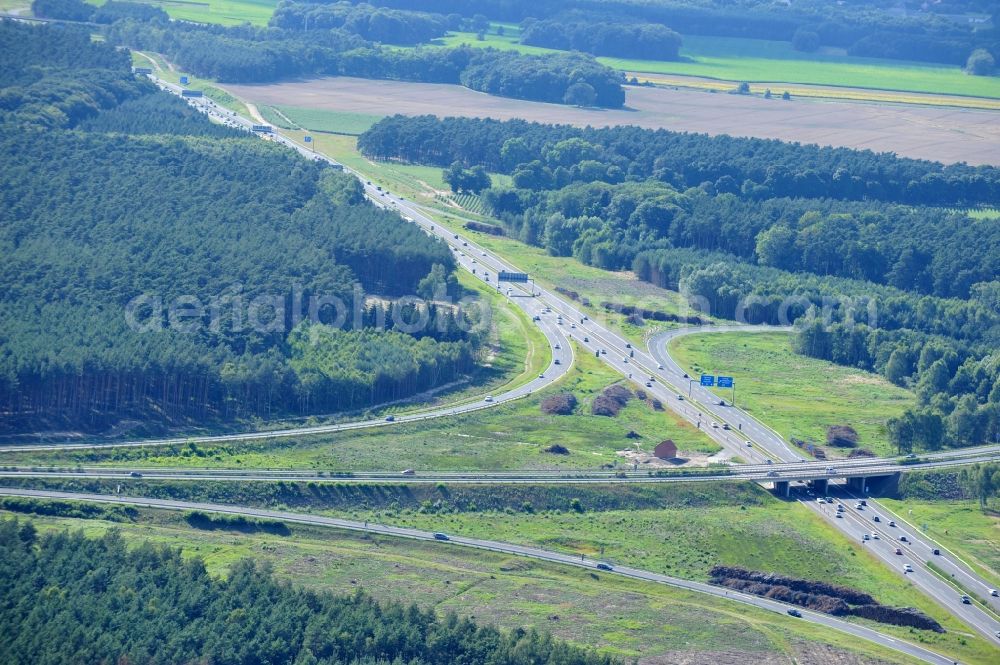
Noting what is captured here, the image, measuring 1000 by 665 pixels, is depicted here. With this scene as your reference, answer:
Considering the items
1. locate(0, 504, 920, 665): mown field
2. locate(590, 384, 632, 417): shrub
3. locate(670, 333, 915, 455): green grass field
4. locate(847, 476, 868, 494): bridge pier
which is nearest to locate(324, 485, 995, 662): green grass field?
locate(0, 504, 920, 665): mown field

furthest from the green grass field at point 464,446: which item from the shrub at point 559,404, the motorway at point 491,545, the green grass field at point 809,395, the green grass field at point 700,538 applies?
the green grass field at point 809,395

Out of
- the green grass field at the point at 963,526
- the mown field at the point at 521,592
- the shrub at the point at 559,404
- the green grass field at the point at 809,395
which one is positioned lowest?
the mown field at the point at 521,592

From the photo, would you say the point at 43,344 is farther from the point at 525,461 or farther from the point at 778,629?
the point at 778,629

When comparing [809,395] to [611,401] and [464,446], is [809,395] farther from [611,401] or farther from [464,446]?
[464,446]

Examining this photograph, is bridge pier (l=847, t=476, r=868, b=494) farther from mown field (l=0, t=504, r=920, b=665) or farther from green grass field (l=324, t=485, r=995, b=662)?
mown field (l=0, t=504, r=920, b=665)


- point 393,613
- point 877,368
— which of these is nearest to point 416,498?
point 393,613

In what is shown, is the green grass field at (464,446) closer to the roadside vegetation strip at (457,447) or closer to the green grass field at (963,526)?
the roadside vegetation strip at (457,447)
